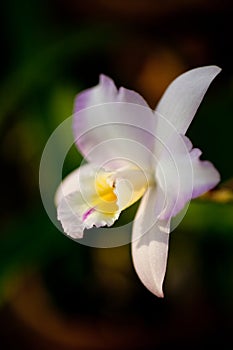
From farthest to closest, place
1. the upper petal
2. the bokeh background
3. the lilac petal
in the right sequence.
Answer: the bokeh background
the upper petal
the lilac petal

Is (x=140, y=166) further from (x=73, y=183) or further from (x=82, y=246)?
(x=82, y=246)

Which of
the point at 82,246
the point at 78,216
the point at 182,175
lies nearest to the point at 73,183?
the point at 78,216

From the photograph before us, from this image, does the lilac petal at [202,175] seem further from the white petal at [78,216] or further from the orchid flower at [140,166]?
the white petal at [78,216]

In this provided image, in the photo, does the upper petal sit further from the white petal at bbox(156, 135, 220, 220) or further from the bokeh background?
the bokeh background

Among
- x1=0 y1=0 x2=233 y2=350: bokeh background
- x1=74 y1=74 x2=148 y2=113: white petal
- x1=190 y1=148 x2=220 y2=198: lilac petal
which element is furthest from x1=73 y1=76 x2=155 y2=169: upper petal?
x1=0 y1=0 x2=233 y2=350: bokeh background

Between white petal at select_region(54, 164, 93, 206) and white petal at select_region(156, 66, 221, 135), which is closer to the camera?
white petal at select_region(156, 66, 221, 135)
